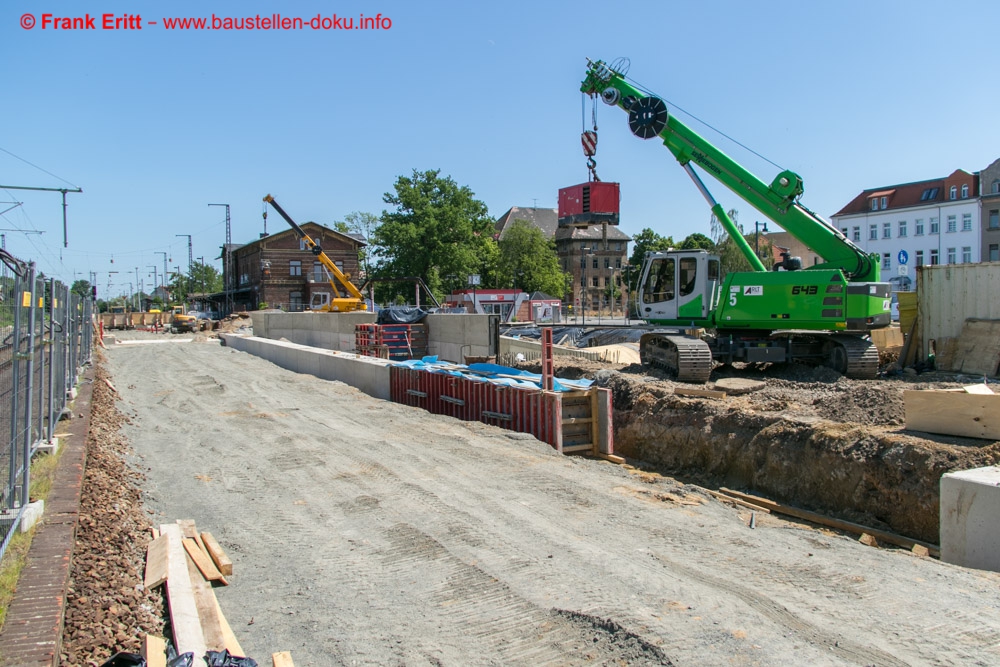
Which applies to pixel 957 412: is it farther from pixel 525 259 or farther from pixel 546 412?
pixel 525 259

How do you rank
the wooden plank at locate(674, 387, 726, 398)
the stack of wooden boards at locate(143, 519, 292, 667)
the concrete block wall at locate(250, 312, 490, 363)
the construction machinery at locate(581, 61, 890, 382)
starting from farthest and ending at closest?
the concrete block wall at locate(250, 312, 490, 363)
the construction machinery at locate(581, 61, 890, 382)
the wooden plank at locate(674, 387, 726, 398)
the stack of wooden boards at locate(143, 519, 292, 667)

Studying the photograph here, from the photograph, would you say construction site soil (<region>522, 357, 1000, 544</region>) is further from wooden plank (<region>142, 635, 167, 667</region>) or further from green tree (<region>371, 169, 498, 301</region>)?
green tree (<region>371, 169, 498, 301</region>)

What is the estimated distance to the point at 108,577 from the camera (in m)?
5.28

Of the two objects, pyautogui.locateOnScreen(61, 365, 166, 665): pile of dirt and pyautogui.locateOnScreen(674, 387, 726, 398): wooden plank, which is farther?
pyautogui.locateOnScreen(674, 387, 726, 398): wooden plank

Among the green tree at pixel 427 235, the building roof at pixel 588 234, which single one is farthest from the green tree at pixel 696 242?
the green tree at pixel 427 235

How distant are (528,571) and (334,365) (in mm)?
15638

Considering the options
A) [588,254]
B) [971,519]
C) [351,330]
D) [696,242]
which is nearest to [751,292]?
[971,519]

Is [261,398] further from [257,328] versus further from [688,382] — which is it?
[257,328]

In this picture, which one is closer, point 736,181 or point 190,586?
point 190,586

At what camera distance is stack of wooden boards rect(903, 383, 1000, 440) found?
8742 millimetres

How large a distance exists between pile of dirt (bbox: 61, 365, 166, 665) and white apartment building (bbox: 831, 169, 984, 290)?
61.7 metres

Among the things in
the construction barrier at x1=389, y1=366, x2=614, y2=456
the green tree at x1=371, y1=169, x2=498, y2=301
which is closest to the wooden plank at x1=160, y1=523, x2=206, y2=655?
the construction barrier at x1=389, y1=366, x2=614, y2=456

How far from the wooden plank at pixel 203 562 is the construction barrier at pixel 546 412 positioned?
660 cm

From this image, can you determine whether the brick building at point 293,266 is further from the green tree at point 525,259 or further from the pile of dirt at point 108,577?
the pile of dirt at point 108,577
